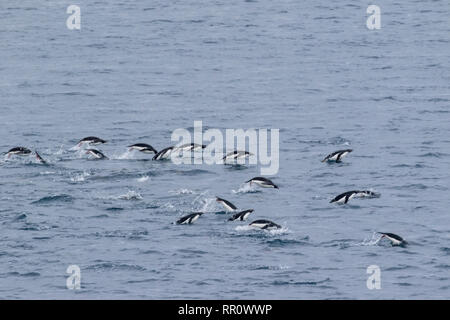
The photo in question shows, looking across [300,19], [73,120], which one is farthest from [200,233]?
[300,19]

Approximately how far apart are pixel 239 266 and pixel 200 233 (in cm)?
320

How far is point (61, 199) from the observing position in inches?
1613

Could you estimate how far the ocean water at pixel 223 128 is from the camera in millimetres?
34469

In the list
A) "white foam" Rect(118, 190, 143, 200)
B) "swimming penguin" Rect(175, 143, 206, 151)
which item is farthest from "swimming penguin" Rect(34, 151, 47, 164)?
"white foam" Rect(118, 190, 143, 200)

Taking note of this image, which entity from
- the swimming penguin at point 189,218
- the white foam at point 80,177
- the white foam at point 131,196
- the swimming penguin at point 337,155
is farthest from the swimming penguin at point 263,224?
the swimming penguin at point 337,155

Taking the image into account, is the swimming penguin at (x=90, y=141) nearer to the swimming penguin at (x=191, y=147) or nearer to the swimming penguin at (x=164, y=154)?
the swimming penguin at (x=164, y=154)

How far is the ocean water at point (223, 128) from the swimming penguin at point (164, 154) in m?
0.51

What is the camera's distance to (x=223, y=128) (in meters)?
52.6

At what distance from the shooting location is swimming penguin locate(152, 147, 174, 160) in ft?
152

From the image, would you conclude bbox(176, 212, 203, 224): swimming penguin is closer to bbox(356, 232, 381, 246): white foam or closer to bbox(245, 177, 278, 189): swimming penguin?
bbox(245, 177, 278, 189): swimming penguin

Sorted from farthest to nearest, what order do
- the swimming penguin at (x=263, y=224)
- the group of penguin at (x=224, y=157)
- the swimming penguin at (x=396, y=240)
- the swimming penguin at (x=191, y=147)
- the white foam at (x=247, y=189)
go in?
the swimming penguin at (x=191, y=147) < the white foam at (x=247, y=189) < the group of penguin at (x=224, y=157) < the swimming penguin at (x=263, y=224) < the swimming penguin at (x=396, y=240)

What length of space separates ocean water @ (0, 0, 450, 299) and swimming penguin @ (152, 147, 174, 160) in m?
0.51
